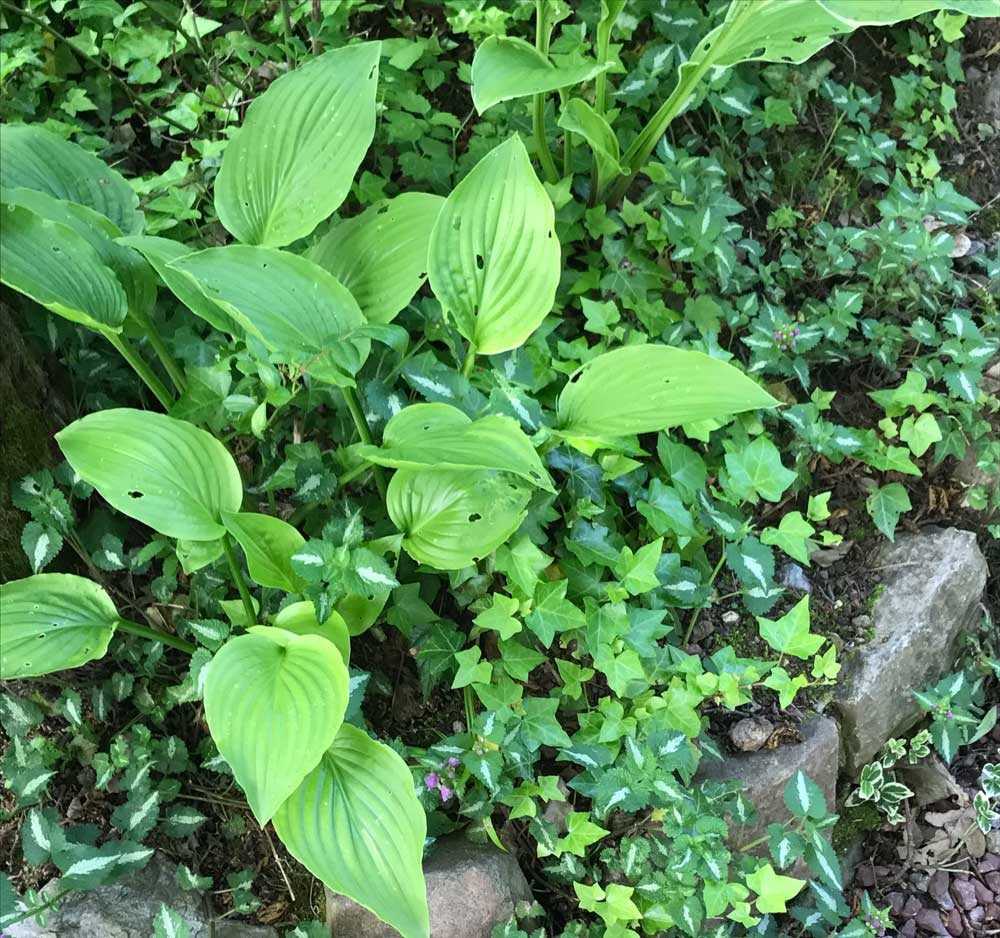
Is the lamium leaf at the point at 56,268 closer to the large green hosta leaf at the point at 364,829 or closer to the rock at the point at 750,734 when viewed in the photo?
the large green hosta leaf at the point at 364,829

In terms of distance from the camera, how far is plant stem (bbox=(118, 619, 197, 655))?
5.85 feet

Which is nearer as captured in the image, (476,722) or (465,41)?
(476,722)

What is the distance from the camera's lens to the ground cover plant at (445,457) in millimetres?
1637

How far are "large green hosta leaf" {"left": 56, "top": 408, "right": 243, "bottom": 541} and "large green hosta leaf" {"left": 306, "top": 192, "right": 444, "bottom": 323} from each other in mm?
539

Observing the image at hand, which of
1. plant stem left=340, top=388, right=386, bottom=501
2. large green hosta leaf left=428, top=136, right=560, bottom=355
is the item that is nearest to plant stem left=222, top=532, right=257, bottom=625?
plant stem left=340, top=388, right=386, bottom=501

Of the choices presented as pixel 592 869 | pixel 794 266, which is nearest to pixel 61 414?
pixel 592 869

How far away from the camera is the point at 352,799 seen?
1605mm

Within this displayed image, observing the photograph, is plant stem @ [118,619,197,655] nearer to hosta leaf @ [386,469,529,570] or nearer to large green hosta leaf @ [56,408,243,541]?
large green hosta leaf @ [56,408,243,541]

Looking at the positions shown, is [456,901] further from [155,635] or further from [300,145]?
[300,145]

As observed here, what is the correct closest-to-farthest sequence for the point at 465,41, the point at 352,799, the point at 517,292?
the point at 352,799, the point at 517,292, the point at 465,41

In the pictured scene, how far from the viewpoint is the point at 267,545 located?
175 cm

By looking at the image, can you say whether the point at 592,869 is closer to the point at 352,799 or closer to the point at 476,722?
the point at 476,722

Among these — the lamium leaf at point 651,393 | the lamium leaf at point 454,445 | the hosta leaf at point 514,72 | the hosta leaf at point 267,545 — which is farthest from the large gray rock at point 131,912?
the hosta leaf at point 514,72

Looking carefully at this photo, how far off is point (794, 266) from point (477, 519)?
5.05 feet
